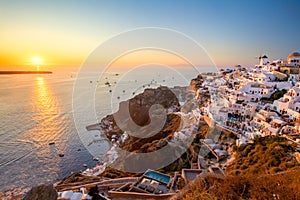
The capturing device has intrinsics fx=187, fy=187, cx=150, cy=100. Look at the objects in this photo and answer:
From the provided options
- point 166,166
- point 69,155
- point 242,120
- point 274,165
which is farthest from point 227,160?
point 69,155

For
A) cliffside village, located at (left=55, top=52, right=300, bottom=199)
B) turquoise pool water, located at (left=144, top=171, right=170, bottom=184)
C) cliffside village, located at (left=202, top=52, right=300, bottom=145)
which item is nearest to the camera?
cliffside village, located at (left=55, top=52, right=300, bottom=199)

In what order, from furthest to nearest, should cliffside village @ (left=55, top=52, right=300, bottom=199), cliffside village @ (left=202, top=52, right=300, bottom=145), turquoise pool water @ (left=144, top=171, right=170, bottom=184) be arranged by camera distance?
cliffside village @ (left=202, top=52, right=300, bottom=145), turquoise pool water @ (left=144, top=171, right=170, bottom=184), cliffside village @ (left=55, top=52, right=300, bottom=199)

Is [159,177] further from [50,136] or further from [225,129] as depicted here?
[50,136]

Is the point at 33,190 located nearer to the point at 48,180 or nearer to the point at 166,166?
the point at 166,166

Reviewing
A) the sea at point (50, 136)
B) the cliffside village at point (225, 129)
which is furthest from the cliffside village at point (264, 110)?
the sea at point (50, 136)

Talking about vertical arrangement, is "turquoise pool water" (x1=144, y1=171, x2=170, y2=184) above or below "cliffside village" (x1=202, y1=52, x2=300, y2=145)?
below

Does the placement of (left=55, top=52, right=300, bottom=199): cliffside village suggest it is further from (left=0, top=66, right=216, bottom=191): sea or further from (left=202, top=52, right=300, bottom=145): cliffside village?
(left=0, top=66, right=216, bottom=191): sea

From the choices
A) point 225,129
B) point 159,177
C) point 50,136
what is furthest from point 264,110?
point 50,136

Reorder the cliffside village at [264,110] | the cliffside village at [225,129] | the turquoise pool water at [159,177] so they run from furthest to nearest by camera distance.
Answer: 1. the cliffside village at [264,110]
2. the turquoise pool water at [159,177]
3. the cliffside village at [225,129]

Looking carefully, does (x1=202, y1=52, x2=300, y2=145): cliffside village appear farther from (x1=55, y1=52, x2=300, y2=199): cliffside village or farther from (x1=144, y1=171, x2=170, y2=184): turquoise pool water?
(x1=144, y1=171, x2=170, y2=184): turquoise pool water

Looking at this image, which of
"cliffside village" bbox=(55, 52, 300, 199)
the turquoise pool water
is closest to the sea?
"cliffside village" bbox=(55, 52, 300, 199)

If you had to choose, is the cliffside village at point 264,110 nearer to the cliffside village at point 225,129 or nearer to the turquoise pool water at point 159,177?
the cliffside village at point 225,129

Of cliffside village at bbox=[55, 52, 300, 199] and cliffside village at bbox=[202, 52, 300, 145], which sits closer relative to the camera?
cliffside village at bbox=[55, 52, 300, 199]
